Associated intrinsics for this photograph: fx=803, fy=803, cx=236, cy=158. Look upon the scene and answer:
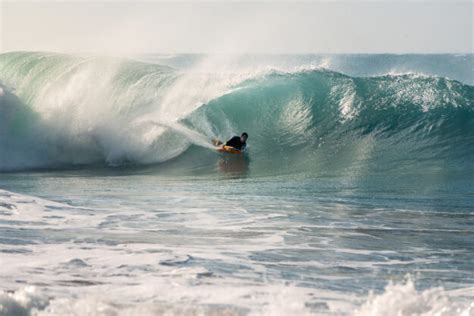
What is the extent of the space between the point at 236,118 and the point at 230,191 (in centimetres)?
714

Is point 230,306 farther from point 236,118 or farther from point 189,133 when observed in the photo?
point 236,118

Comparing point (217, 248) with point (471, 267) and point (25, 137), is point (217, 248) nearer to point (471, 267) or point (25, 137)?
point (471, 267)

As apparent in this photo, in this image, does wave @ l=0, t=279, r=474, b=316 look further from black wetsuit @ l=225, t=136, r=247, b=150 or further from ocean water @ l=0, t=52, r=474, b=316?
black wetsuit @ l=225, t=136, r=247, b=150

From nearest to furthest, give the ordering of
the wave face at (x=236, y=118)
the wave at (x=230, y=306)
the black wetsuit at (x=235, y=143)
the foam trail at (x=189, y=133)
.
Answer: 1. the wave at (x=230, y=306)
2. the wave face at (x=236, y=118)
3. the black wetsuit at (x=235, y=143)
4. the foam trail at (x=189, y=133)

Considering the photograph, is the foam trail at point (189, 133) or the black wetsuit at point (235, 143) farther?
the foam trail at point (189, 133)

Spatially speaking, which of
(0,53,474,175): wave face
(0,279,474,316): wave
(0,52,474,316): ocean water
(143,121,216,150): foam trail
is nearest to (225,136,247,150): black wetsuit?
(0,52,474,316): ocean water

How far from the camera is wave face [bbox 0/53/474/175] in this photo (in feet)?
58.0

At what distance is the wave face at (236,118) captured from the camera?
17672mm

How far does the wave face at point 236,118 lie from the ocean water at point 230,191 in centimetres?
6

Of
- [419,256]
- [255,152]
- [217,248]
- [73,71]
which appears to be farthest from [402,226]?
[73,71]

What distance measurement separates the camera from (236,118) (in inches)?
808

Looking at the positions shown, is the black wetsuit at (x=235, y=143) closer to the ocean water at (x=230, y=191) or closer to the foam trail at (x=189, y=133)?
the ocean water at (x=230, y=191)

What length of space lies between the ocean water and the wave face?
0.06 meters

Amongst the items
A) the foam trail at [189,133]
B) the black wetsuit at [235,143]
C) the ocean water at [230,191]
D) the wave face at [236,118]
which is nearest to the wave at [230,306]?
the ocean water at [230,191]
